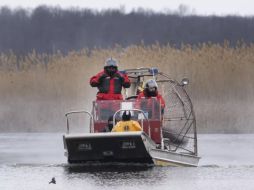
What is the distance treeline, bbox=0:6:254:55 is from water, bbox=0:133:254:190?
1563 inches

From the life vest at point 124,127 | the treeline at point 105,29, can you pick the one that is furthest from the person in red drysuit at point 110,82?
the treeline at point 105,29

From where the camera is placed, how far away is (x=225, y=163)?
24.9m

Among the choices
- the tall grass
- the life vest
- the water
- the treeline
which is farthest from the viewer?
the treeline

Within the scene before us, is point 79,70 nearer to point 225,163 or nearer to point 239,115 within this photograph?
point 239,115

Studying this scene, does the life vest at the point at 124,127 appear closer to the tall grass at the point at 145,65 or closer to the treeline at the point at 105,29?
the tall grass at the point at 145,65

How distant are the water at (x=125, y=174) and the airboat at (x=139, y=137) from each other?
25cm

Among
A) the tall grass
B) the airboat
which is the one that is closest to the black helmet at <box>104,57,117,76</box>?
the airboat

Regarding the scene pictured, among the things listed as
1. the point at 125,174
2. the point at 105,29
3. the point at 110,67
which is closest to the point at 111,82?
the point at 110,67

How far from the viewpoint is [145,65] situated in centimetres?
3631

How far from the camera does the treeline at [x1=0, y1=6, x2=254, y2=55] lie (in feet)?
230

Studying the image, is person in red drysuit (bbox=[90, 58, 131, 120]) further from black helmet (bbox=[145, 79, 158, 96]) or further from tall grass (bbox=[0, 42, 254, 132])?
tall grass (bbox=[0, 42, 254, 132])

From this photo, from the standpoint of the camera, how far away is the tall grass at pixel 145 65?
116 feet

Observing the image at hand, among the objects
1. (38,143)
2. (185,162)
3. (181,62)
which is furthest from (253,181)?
(181,62)

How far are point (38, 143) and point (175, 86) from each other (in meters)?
9.10
